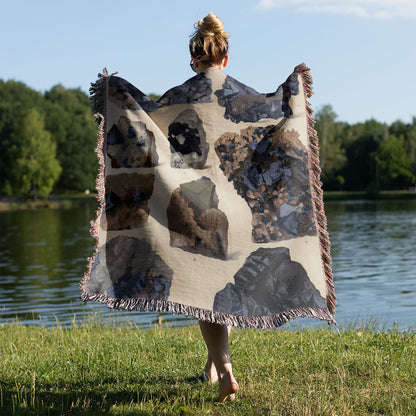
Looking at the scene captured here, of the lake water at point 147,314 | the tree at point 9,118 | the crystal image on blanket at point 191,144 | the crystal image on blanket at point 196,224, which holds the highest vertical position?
the tree at point 9,118

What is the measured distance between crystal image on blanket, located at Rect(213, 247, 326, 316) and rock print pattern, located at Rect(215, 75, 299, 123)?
0.84 m

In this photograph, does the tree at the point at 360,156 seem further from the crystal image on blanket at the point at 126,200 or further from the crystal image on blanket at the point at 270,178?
the crystal image on blanket at the point at 126,200

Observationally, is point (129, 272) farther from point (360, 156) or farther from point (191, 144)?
point (360, 156)

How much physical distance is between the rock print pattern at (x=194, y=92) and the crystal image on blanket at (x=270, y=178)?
0.89 ft

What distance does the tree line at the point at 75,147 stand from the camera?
2483 inches

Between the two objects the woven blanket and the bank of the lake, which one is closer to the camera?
the woven blanket

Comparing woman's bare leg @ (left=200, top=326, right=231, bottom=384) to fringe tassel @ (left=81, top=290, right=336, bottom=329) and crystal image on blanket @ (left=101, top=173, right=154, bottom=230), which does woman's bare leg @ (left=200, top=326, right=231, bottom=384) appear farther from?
crystal image on blanket @ (left=101, top=173, right=154, bottom=230)

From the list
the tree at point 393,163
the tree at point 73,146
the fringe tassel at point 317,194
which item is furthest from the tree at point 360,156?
the fringe tassel at point 317,194

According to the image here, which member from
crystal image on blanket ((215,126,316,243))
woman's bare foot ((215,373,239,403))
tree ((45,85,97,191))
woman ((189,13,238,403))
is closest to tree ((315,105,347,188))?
tree ((45,85,97,191))

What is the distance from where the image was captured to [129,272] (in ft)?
13.1

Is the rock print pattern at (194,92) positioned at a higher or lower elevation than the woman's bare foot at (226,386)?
higher

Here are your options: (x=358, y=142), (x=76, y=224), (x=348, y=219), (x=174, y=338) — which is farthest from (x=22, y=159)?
(x=174, y=338)

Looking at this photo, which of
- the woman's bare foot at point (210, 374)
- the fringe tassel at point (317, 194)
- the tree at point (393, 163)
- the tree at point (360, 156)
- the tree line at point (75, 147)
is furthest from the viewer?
the tree at point (360, 156)

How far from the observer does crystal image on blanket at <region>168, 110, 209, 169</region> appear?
4078mm
